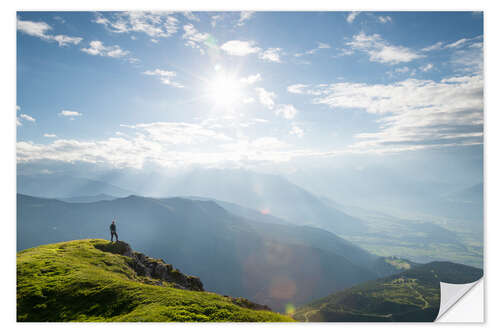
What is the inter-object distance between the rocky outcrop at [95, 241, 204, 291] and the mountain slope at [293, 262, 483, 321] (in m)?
58.3

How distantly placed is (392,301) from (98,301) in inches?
3930

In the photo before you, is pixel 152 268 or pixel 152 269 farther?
pixel 152 268

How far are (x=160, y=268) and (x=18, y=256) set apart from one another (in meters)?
10.3

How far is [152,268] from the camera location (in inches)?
835

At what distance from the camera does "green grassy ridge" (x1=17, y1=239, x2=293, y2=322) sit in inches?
452

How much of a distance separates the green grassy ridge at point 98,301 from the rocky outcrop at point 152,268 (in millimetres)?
5399

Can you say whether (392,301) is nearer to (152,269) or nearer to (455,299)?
(455,299)

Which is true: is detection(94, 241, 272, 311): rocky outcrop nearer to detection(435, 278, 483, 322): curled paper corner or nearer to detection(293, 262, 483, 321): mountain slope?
detection(435, 278, 483, 322): curled paper corner

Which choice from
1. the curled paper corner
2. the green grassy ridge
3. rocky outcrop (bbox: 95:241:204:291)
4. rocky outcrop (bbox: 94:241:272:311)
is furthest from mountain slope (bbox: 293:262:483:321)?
the green grassy ridge

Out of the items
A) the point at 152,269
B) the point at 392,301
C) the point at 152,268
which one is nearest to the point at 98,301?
the point at 152,269
